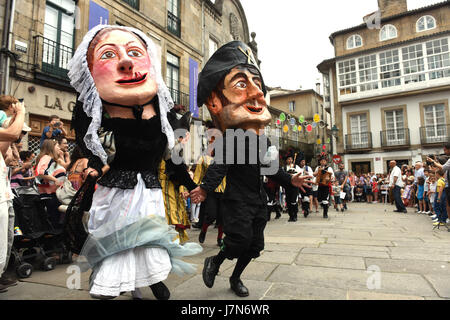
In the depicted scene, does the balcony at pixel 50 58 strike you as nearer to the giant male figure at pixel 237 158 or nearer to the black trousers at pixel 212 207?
the black trousers at pixel 212 207

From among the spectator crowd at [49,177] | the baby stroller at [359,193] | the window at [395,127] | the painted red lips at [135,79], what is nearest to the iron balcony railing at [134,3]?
the spectator crowd at [49,177]

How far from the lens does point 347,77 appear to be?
2208 cm

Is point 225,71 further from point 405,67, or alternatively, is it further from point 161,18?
point 405,67

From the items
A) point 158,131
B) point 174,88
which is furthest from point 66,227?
point 174,88

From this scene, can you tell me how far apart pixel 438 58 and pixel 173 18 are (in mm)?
16735

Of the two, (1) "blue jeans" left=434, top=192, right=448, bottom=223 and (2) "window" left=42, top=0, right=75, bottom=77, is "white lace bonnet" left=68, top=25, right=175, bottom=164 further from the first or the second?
(2) "window" left=42, top=0, right=75, bottom=77

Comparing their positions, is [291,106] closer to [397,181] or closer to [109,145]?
[397,181]

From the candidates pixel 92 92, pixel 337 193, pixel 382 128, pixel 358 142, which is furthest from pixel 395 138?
pixel 92 92

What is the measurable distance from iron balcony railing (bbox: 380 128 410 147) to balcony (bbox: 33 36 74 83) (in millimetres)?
19402

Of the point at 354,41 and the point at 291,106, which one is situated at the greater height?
the point at 354,41

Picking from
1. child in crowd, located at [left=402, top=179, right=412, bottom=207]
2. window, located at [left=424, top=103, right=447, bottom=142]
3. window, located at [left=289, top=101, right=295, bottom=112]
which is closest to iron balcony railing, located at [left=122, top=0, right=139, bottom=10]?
child in crowd, located at [left=402, top=179, right=412, bottom=207]

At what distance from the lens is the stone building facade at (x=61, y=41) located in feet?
26.0

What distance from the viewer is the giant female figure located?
208 cm

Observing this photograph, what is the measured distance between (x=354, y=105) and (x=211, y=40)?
11.9m
